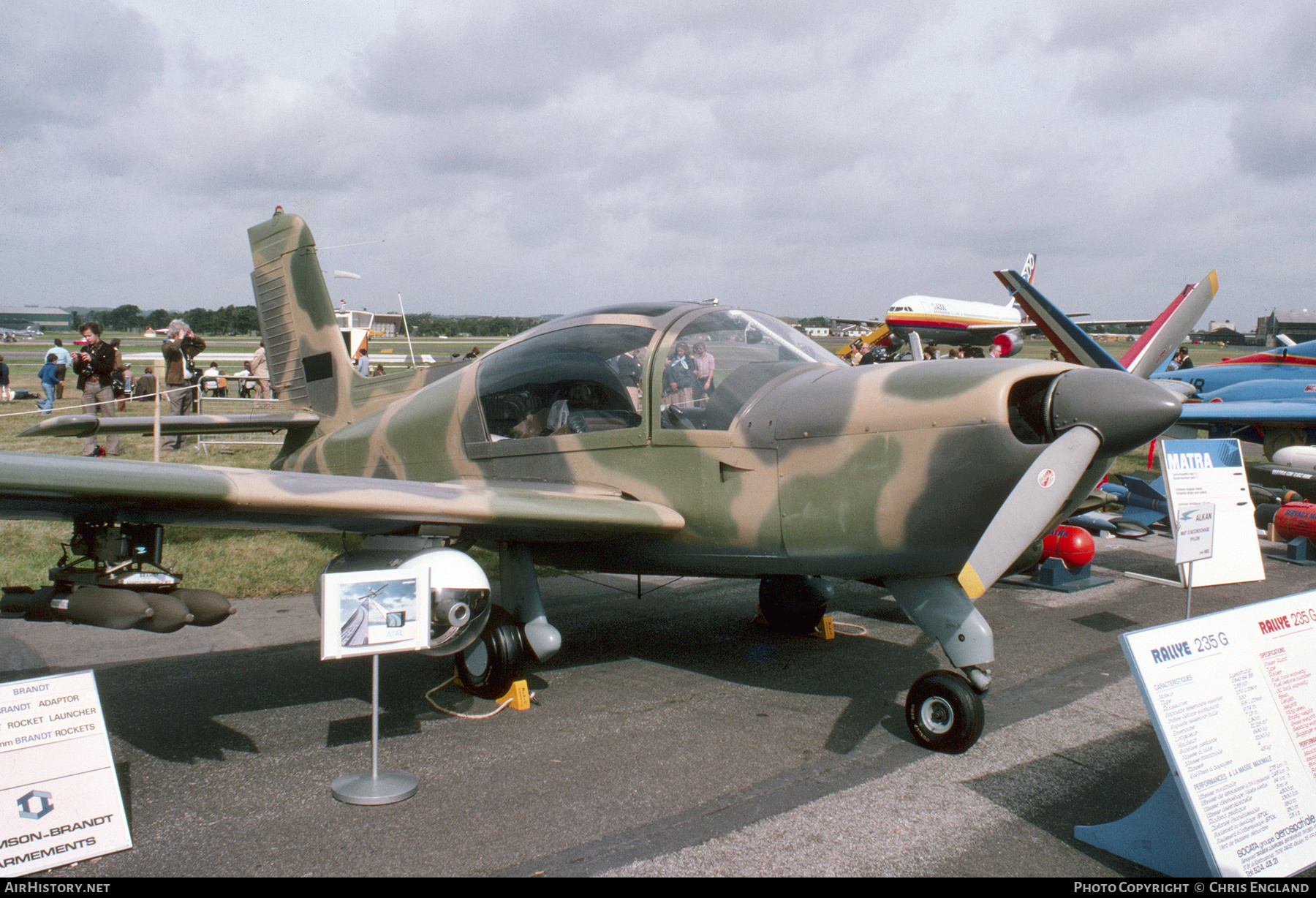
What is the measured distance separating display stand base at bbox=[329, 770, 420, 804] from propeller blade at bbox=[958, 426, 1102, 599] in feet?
8.04

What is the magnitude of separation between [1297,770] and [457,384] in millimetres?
4649

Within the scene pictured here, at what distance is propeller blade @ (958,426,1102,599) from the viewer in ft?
11.0

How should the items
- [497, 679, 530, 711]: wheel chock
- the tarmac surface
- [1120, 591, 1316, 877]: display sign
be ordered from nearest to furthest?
[1120, 591, 1316, 877]: display sign → the tarmac surface → [497, 679, 530, 711]: wheel chock

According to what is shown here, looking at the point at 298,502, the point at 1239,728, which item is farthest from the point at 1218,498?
the point at 298,502

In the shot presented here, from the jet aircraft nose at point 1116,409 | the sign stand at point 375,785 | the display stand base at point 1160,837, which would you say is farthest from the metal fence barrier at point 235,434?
the display stand base at point 1160,837

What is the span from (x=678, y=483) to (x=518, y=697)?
1443mm

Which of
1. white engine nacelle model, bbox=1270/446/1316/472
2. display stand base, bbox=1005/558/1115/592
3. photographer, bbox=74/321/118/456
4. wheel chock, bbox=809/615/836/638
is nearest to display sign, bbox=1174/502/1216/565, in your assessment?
display stand base, bbox=1005/558/1115/592

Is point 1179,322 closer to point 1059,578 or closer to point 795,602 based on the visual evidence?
point 1059,578

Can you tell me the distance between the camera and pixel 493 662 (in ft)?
14.7

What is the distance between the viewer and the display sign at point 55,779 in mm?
2666

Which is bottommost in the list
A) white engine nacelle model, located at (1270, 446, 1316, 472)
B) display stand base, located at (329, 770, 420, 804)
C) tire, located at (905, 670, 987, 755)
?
display stand base, located at (329, 770, 420, 804)

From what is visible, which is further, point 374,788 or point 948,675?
point 948,675

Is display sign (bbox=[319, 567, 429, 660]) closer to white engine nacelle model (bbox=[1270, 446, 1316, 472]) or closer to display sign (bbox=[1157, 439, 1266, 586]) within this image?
display sign (bbox=[1157, 439, 1266, 586])
